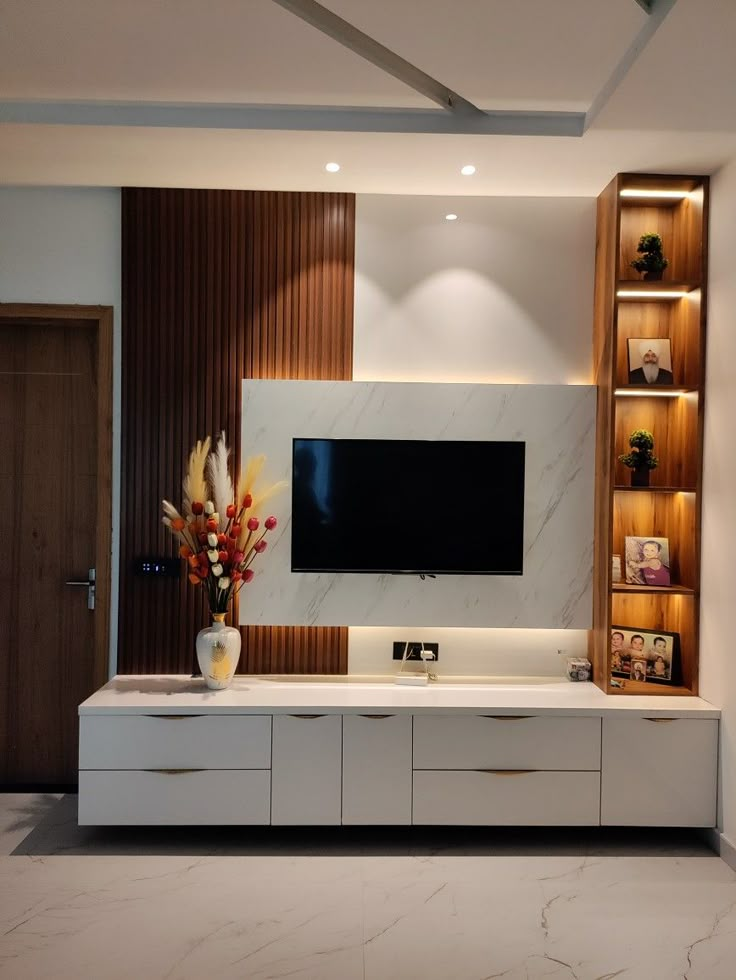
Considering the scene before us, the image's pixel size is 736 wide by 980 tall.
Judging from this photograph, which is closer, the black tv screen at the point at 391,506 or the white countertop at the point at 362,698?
the white countertop at the point at 362,698

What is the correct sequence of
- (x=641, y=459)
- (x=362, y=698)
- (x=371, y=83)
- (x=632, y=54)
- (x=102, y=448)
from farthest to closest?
1. (x=102, y=448)
2. (x=641, y=459)
3. (x=362, y=698)
4. (x=371, y=83)
5. (x=632, y=54)

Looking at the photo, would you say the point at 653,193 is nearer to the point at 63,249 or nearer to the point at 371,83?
the point at 371,83

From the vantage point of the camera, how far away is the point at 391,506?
12.4ft

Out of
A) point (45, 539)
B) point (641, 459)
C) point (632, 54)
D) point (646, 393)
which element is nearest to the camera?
point (632, 54)

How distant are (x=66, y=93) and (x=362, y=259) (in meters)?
1.36

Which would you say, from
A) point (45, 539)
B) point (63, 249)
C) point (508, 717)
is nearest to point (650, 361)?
point (508, 717)

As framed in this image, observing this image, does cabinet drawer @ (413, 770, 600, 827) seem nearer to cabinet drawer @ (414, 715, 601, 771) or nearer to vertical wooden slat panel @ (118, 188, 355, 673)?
cabinet drawer @ (414, 715, 601, 771)

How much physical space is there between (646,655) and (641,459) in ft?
2.73

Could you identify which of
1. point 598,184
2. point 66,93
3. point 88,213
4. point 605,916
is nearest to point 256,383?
point 88,213

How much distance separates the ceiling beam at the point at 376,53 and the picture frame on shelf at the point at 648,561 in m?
1.85

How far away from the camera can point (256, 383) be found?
12.4 feet

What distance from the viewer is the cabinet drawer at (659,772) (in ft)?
11.2

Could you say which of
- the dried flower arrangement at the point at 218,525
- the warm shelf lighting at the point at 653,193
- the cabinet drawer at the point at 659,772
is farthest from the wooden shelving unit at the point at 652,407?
the dried flower arrangement at the point at 218,525

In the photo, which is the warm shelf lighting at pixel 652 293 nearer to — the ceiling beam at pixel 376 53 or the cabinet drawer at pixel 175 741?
the ceiling beam at pixel 376 53
